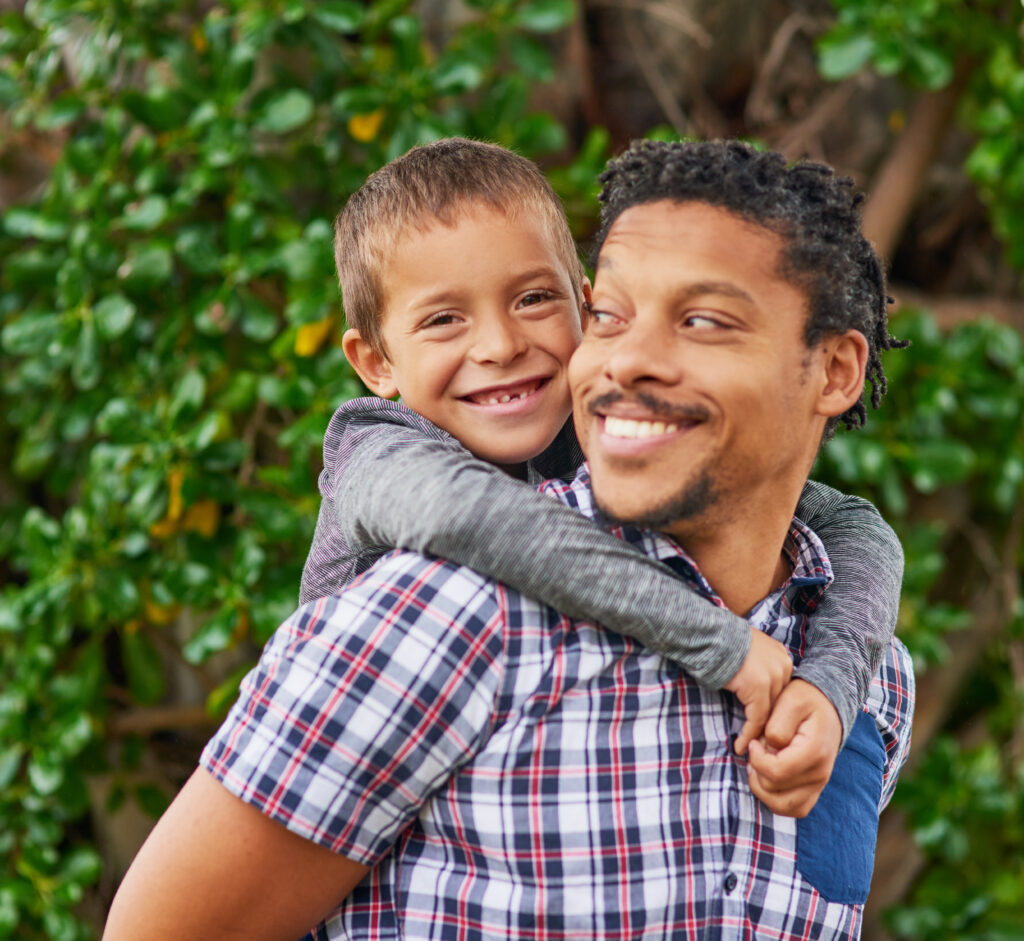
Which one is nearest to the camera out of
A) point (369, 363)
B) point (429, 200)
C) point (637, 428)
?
point (637, 428)

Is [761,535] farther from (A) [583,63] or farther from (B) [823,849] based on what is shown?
(A) [583,63]

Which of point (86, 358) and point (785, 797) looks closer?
point (785, 797)

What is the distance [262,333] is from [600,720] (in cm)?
151

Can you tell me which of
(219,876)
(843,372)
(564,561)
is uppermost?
(843,372)

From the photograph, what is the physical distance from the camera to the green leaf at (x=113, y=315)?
2.38m

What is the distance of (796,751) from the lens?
3.57ft

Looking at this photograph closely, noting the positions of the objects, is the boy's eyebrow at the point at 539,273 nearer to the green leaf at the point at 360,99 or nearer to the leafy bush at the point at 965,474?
the green leaf at the point at 360,99

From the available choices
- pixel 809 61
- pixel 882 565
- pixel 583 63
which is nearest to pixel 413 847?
pixel 882 565

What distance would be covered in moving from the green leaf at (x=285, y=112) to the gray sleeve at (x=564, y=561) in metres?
1.43

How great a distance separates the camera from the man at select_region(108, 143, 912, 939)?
1030mm

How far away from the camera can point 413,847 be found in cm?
109

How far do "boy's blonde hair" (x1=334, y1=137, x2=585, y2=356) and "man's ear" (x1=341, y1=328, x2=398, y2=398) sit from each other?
0.04 m

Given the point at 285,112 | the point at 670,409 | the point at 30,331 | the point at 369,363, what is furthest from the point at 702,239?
the point at 30,331

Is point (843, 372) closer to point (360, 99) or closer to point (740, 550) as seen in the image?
point (740, 550)
